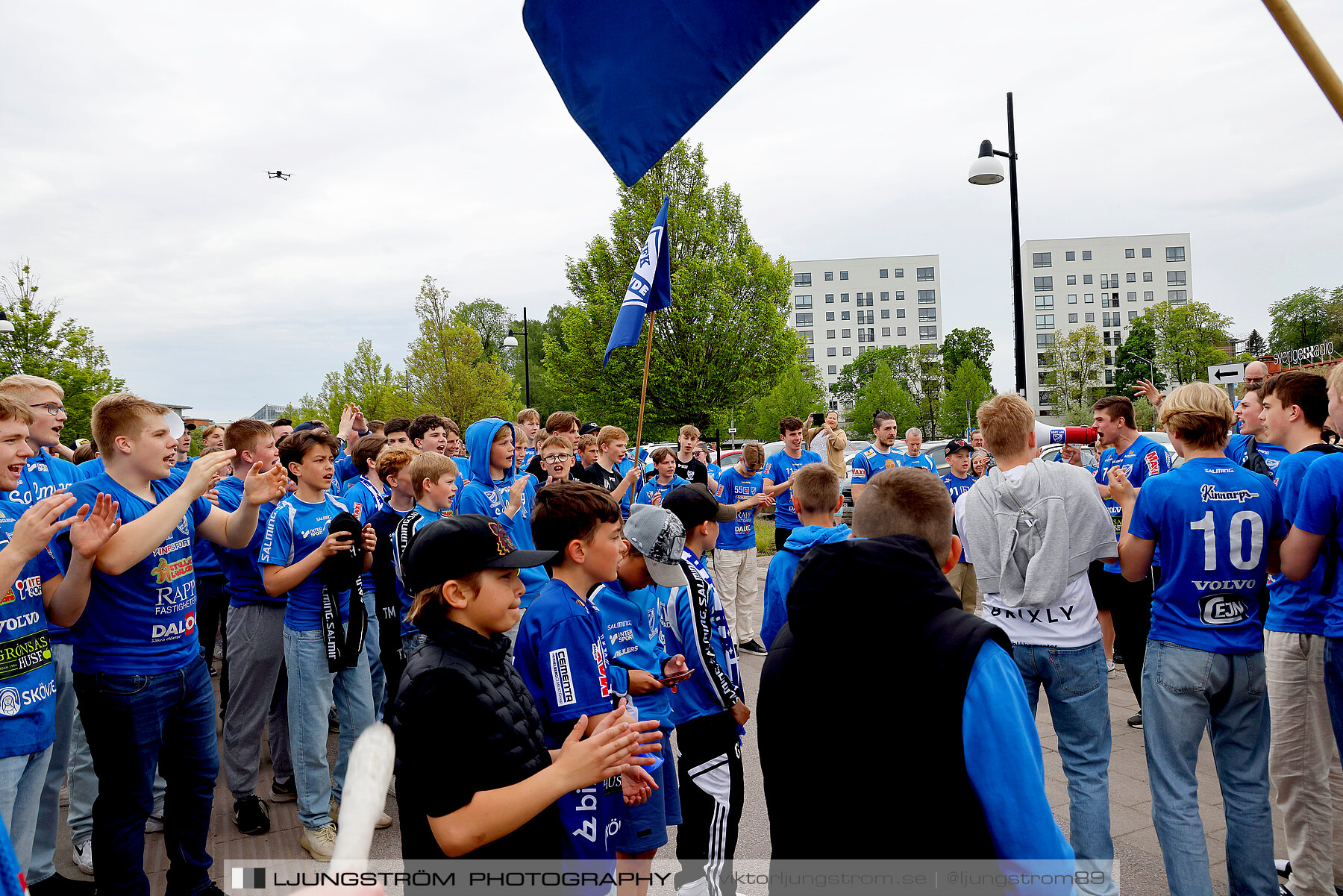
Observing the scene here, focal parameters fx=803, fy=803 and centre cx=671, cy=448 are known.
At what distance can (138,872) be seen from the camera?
11.0 feet

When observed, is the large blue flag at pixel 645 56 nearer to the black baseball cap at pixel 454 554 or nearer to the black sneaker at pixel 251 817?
the black baseball cap at pixel 454 554

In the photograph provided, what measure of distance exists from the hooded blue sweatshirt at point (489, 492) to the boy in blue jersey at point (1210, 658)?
3713 millimetres

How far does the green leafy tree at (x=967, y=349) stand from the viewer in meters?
98.4

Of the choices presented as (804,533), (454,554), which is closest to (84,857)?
(454,554)

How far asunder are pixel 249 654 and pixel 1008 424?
14.3 feet

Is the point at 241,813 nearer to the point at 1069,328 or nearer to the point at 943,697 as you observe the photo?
the point at 943,697

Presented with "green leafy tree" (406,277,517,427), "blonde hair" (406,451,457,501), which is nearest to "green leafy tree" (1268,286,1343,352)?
"green leafy tree" (406,277,517,427)

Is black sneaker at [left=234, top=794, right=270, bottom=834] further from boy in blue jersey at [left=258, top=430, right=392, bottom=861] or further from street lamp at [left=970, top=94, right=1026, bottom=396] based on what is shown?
street lamp at [left=970, top=94, right=1026, bottom=396]

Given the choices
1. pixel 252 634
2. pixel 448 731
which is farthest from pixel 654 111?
pixel 252 634

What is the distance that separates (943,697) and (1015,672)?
183 millimetres

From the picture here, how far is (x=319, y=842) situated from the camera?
14.1 feet

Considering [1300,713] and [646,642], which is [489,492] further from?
[1300,713]

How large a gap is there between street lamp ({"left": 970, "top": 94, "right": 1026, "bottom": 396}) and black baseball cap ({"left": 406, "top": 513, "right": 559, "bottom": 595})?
421 inches

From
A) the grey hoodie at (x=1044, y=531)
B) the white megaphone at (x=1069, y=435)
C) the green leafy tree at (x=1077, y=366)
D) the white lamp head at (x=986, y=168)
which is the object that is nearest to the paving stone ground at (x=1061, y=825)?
A: the grey hoodie at (x=1044, y=531)
